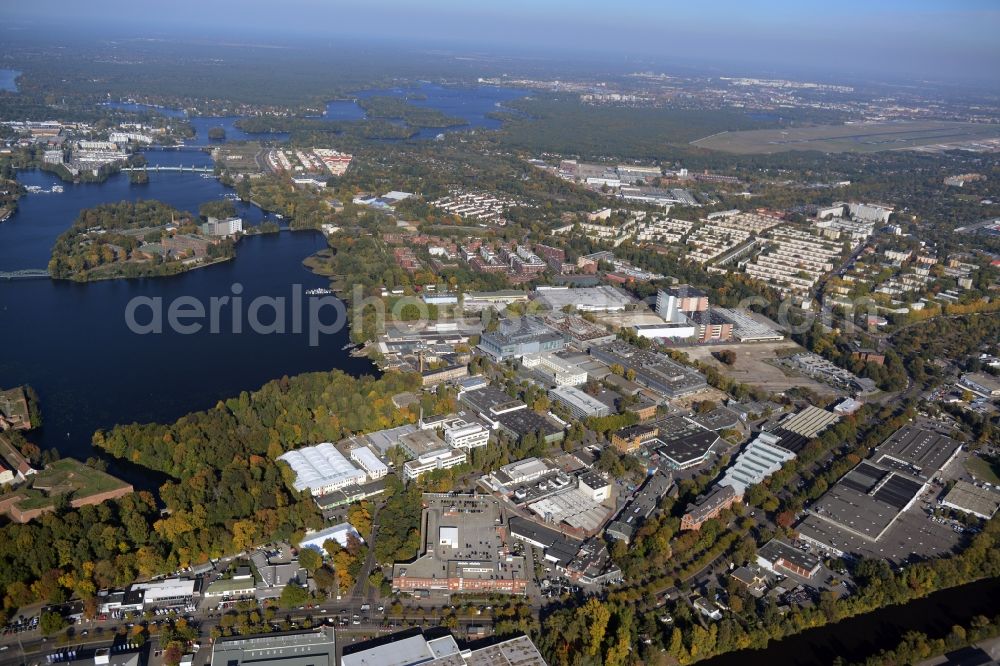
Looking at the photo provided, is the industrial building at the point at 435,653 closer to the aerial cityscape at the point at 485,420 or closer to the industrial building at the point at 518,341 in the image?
the aerial cityscape at the point at 485,420

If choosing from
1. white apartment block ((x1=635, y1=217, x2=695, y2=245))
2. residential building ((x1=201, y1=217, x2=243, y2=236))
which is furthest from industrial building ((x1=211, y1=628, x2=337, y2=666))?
white apartment block ((x1=635, y1=217, x2=695, y2=245))

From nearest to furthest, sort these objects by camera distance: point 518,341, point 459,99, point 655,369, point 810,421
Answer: point 810,421, point 655,369, point 518,341, point 459,99

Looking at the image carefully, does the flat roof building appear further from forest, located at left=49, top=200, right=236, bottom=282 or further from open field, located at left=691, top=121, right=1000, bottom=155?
open field, located at left=691, top=121, right=1000, bottom=155

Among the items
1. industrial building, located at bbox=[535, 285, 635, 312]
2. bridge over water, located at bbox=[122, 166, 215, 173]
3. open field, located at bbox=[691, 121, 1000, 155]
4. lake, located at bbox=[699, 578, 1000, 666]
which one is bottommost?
lake, located at bbox=[699, 578, 1000, 666]

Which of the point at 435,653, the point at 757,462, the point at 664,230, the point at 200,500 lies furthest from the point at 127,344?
the point at 664,230

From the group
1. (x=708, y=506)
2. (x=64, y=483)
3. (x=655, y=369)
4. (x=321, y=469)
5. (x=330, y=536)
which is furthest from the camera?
(x=655, y=369)

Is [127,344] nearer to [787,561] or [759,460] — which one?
[759,460]

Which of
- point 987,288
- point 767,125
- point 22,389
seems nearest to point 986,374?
point 987,288
